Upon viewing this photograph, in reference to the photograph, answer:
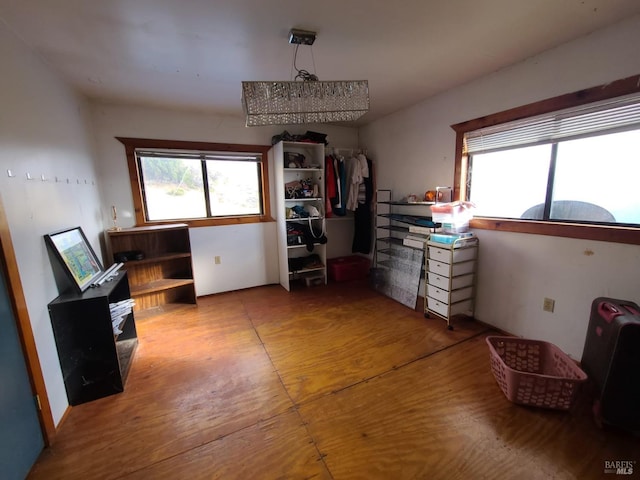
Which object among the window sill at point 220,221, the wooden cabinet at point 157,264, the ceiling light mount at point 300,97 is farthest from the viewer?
the window sill at point 220,221

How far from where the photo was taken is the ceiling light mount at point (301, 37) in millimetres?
1700

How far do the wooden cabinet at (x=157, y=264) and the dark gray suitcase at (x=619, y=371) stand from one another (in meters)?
3.63

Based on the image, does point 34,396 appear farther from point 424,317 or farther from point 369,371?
point 424,317

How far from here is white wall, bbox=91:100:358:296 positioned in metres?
2.98

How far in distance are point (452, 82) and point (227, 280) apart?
3.56 metres

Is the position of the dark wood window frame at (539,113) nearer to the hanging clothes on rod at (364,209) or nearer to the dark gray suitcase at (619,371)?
the dark gray suitcase at (619,371)

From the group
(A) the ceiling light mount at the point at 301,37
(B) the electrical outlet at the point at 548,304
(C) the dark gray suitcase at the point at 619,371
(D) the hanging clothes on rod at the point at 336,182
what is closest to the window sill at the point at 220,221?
(D) the hanging clothes on rod at the point at 336,182

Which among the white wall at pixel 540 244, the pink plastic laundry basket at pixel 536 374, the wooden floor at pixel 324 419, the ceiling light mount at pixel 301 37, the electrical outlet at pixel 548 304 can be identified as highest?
the ceiling light mount at pixel 301 37

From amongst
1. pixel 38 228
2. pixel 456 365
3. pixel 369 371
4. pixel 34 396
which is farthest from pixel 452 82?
pixel 34 396

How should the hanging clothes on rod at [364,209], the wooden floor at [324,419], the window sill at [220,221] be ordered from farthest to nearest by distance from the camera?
the hanging clothes on rod at [364,209] < the window sill at [220,221] < the wooden floor at [324,419]

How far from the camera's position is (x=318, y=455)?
1363 mm

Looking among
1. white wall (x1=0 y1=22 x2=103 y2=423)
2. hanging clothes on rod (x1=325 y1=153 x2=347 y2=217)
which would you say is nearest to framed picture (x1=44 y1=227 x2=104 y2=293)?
white wall (x1=0 y1=22 x2=103 y2=423)

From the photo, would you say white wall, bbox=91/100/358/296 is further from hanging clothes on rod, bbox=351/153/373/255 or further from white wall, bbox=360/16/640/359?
white wall, bbox=360/16/640/359

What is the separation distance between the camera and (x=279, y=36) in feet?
5.77
